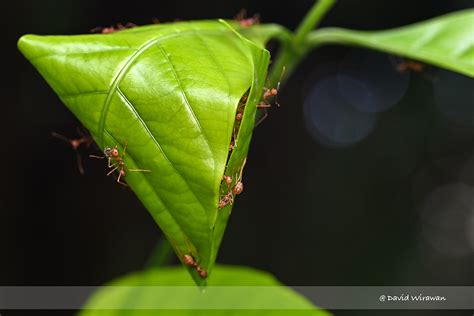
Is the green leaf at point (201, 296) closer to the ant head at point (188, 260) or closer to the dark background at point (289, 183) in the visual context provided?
the ant head at point (188, 260)

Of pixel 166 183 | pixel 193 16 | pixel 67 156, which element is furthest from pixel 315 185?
pixel 166 183

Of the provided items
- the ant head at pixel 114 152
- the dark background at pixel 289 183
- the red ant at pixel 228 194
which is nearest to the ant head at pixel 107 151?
the ant head at pixel 114 152

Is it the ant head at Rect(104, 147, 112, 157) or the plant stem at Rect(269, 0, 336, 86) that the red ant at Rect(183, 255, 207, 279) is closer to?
the ant head at Rect(104, 147, 112, 157)

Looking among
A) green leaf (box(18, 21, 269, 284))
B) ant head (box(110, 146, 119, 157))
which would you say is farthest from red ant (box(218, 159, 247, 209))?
ant head (box(110, 146, 119, 157))

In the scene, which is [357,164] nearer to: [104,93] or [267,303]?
[267,303]

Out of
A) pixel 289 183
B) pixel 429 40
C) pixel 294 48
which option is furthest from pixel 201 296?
pixel 289 183
